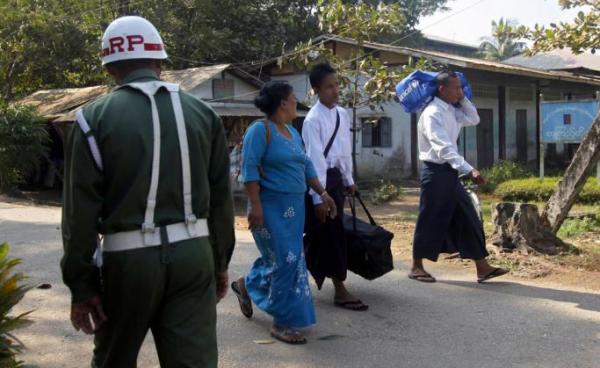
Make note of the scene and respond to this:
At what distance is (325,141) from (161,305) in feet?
8.74

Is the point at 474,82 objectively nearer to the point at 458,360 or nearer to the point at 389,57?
the point at 389,57

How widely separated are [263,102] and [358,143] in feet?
48.5

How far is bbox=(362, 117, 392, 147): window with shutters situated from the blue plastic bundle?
13.1 m

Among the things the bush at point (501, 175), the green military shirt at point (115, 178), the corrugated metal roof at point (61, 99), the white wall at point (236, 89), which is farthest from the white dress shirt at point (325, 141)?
the corrugated metal roof at point (61, 99)

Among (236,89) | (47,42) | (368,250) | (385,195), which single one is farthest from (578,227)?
(47,42)

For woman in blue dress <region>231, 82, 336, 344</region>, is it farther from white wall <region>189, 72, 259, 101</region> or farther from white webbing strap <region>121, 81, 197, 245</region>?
white wall <region>189, 72, 259, 101</region>

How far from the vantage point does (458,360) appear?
13.3 feet

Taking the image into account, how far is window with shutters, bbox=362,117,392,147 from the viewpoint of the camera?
1930cm

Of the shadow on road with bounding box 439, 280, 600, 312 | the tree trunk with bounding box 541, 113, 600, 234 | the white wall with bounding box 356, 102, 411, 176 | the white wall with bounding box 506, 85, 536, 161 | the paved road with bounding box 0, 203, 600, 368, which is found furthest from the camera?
the white wall with bounding box 506, 85, 536, 161

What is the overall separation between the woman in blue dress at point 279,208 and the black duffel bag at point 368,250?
892mm

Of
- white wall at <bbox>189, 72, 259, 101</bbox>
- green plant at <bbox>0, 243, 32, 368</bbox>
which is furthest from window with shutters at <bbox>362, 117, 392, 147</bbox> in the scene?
green plant at <bbox>0, 243, 32, 368</bbox>

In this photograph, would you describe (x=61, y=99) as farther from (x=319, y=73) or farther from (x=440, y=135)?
(x=319, y=73)

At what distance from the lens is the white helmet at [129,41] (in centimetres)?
257

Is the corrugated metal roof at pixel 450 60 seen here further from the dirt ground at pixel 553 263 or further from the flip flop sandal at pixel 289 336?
the flip flop sandal at pixel 289 336
